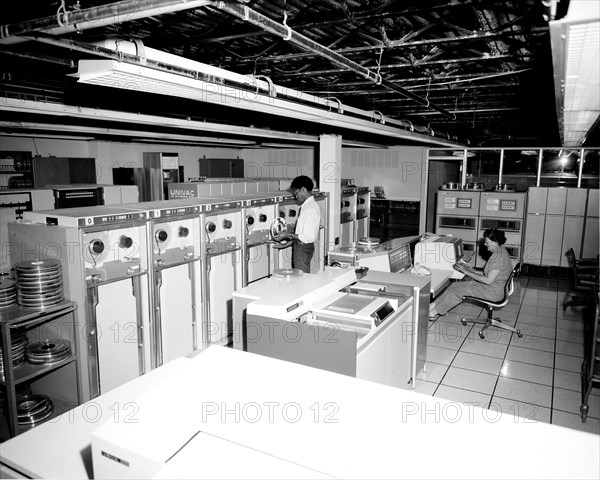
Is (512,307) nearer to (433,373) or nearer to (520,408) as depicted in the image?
(433,373)

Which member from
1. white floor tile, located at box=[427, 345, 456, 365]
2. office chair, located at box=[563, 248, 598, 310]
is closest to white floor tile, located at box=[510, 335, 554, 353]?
white floor tile, located at box=[427, 345, 456, 365]

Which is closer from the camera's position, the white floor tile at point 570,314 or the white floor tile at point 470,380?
the white floor tile at point 470,380

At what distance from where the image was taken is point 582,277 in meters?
7.64

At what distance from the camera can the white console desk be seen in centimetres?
98

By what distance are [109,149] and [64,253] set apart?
17.6 feet

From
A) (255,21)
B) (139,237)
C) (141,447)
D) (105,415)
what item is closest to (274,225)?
(139,237)

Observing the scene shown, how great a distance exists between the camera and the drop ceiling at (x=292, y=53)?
249 centimetres

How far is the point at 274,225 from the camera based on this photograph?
18.7ft

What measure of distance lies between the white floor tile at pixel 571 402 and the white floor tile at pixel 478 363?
2.17 ft

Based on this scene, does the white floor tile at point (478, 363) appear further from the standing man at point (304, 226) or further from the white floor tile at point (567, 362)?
the standing man at point (304, 226)

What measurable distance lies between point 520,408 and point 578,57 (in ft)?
11.0

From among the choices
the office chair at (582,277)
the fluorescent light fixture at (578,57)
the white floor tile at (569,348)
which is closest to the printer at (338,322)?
the fluorescent light fixture at (578,57)

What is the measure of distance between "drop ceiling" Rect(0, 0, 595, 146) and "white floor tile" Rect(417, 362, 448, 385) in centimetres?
297

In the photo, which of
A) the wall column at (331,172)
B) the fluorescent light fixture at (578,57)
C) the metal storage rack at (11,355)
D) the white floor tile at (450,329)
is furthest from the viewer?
the wall column at (331,172)
